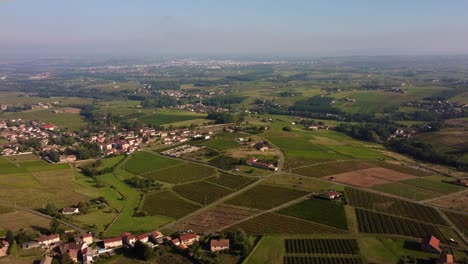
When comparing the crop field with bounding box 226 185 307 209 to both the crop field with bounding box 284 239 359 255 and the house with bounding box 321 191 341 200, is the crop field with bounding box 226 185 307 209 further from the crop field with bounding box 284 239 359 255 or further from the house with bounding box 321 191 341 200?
the crop field with bounding box 284 239 359 255

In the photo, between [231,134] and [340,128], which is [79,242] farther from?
[340,128]

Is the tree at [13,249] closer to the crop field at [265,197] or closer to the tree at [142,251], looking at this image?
the tree at [142,251]

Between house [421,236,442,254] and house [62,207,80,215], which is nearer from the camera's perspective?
house [421,236,442,254]

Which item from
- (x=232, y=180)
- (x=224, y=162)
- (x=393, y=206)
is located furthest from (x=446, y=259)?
(x=224, y=162)

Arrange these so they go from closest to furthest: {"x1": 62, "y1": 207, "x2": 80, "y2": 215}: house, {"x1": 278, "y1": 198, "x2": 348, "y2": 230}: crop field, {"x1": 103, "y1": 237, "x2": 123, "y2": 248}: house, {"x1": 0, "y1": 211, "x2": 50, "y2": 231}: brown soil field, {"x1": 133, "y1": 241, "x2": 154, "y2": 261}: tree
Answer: {"x1": 133, "y1": 241, "x2": 154, "y2": 261}: tree, {"x1": 103, "y1": 237, "x2": 123, "y2": 248}: house, {"x1": 0, "y1": 211, "x2": 50, "y2": 231}: brown soil field, {"x1": 278, "y1": 198, "x2": 348, "y2": 230}: crop field, {"x1": 62, "y1": 207, "x2": 80, "y2": 215}: house

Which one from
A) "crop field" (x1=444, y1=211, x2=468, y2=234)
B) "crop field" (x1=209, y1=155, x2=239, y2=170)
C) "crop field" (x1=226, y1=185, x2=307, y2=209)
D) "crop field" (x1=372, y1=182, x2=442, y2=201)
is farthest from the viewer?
"crop field" (x1=209, y1=155, x2=239, y2=170)

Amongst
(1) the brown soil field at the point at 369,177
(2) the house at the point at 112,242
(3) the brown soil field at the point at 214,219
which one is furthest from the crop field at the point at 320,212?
(2) the house at the point at 112,242

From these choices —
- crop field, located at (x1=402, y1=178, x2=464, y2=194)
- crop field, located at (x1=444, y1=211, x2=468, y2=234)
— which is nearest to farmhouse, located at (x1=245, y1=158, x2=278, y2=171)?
crop field, located at (x1=402, y1=178, x2=464, y2=194)

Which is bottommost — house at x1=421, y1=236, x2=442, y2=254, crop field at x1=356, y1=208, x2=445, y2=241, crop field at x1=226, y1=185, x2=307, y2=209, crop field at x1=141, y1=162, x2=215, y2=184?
crop field at x1=141, y1=162, x2=215, y2=184
